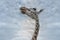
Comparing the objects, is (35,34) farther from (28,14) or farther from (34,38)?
(28,14)

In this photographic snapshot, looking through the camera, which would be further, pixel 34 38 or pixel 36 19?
pixel 34 38

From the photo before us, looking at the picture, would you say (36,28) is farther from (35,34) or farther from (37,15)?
(37,15)

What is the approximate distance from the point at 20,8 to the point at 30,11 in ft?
0.56

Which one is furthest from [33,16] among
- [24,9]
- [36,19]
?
[24,9]

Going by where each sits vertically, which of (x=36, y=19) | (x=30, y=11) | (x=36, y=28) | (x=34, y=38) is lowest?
(x=34, y=38)

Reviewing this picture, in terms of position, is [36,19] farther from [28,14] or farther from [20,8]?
[20,8]

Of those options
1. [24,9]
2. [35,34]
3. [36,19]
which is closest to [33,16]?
[36,19]

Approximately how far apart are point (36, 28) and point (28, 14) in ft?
0.78

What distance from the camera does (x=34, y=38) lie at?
3.88 ft

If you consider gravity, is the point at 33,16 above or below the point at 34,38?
above

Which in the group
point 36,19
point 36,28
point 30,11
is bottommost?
point 36,28

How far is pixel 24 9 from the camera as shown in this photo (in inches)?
44.2

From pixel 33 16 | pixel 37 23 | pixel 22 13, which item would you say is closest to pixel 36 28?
pixel 37 23

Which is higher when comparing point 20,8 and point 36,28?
point 20,8
